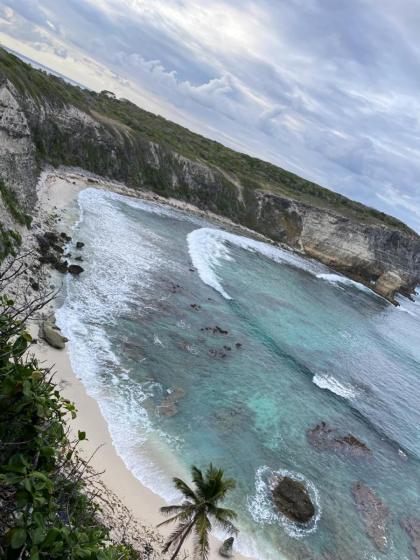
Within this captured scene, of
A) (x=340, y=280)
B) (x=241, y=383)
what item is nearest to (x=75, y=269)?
(x=241, y=383)

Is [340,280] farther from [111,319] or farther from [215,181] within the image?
[111,319]

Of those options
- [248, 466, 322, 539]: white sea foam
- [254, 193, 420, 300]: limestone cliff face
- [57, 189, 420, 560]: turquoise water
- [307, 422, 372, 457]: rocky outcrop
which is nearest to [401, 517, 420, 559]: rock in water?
[57, 189, 420, 560]: turquoise water

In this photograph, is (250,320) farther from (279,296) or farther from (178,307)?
(279,296)

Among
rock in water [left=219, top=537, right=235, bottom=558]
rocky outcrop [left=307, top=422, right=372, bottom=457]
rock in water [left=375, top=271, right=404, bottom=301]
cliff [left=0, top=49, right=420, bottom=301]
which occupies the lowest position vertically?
rock in water [left=219, top=537, right=235, bottom=558]

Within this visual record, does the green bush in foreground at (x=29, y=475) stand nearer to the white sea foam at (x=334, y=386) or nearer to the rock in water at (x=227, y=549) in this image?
the rock in water at (x=227, y=549)

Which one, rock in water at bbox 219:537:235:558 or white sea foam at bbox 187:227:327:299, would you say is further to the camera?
white sea foam at bbox 187:227:327:299

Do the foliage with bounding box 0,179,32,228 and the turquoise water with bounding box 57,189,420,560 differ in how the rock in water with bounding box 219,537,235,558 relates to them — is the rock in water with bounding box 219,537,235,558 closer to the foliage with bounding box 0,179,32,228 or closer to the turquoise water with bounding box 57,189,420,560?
the turquoise water with bounding box 57,189,420,560
